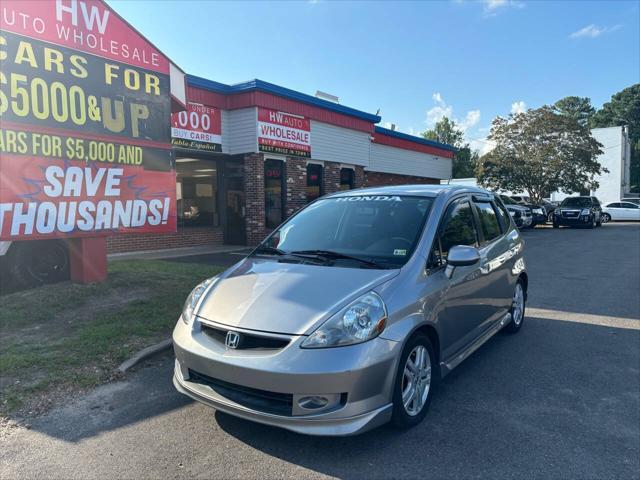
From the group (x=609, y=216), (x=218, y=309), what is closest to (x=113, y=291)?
(x=218, y=309)

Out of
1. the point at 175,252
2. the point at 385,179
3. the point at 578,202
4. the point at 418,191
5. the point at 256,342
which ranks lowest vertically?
the point at 175,252

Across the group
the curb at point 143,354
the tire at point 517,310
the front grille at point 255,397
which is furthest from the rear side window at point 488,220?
the curb at point 143,354

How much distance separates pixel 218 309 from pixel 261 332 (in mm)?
506

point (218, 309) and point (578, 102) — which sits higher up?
point (578, 102)

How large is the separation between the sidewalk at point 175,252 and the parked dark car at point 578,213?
64.3ft

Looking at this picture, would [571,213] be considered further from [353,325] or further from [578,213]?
[353,325]

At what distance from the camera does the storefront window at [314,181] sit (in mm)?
17000

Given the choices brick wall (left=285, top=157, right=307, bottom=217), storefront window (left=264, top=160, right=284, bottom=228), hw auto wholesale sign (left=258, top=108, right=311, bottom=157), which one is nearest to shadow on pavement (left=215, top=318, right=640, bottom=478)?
hw auto wholesale sign (left=258, top=108, right=311, bottom=157)

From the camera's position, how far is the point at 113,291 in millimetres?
7191

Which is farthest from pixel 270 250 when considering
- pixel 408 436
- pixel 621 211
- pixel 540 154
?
pixel 621 211

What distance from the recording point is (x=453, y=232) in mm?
4168

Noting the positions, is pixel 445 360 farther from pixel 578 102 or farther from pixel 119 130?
pixel 578 102

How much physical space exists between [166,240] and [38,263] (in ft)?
21.4

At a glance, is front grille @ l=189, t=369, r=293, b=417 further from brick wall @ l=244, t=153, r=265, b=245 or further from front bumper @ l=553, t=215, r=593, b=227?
front bumper @ l=553, t=215, r=593, b=227
